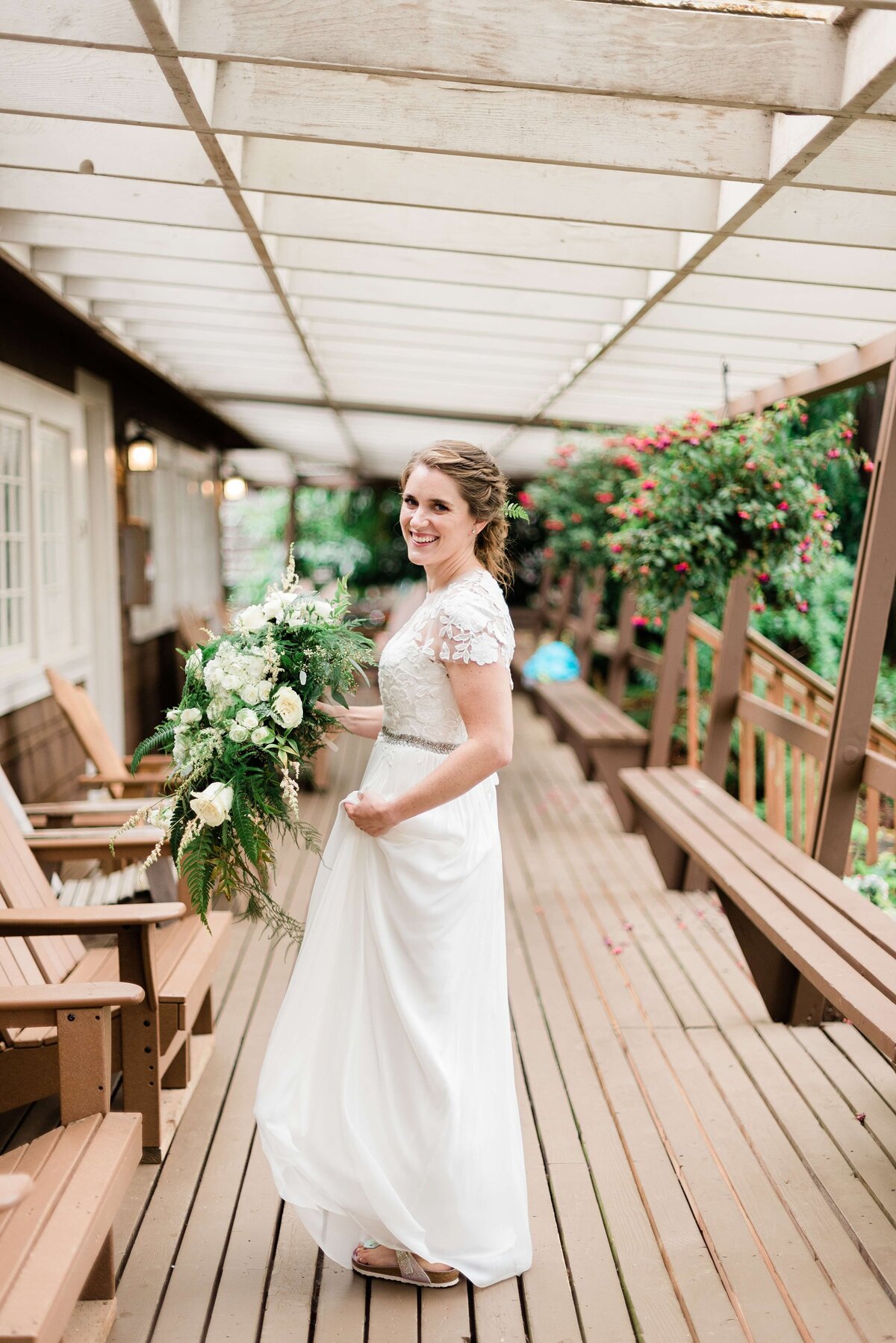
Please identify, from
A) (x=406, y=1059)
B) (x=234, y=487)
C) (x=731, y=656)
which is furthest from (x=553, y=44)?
(x=234, y=487)

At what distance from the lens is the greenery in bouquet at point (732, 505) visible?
4.46 m

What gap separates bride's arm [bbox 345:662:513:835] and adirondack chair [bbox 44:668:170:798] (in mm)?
2578

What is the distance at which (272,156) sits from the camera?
3035 mm

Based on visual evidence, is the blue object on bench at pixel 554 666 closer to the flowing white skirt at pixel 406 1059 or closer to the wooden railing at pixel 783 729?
the wooden railing at pixel 783 729

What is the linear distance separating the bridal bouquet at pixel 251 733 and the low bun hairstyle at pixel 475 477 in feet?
1.15

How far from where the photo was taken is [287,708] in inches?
90.7

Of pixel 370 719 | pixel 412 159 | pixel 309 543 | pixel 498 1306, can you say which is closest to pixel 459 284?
pixel 412 159

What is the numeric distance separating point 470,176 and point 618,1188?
9.13ft

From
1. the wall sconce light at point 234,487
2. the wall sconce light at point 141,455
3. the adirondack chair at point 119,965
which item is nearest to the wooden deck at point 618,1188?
the adirondack chair at point 119,965

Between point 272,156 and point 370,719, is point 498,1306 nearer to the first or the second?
point 370,719

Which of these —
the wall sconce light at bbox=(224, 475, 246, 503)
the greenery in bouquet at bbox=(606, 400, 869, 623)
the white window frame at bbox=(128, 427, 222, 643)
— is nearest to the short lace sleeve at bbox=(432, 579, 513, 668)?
the greenery in bouquet at bbox=(606, 400, 869, 623)

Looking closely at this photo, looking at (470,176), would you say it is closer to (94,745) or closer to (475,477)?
(475,477)

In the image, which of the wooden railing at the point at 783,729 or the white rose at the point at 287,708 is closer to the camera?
the white rose at the point at 287,708

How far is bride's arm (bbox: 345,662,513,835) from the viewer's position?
7.23 feet
